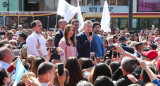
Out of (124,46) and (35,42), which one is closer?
(35,42)

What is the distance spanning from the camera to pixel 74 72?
4.93 meters

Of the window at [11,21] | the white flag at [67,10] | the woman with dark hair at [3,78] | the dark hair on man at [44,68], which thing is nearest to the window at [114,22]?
the window at [11,21]

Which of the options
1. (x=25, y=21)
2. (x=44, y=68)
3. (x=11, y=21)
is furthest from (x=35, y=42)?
(x=11, y=21)

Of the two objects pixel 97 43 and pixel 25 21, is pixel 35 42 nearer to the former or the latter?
pixel 97 43

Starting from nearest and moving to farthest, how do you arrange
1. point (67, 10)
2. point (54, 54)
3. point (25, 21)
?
1. point (54, 54)
2. point (67, 10)
3. point (25, 21)

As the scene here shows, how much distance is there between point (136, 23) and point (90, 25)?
1719 centimetres

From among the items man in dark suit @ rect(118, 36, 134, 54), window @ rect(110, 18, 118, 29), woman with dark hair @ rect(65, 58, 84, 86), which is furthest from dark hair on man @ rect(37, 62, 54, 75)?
window @ rect(110, 18, 118, 29)

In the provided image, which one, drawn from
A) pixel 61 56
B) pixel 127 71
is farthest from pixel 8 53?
pixel 127 71

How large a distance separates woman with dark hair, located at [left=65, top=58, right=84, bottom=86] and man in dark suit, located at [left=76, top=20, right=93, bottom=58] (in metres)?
2.16

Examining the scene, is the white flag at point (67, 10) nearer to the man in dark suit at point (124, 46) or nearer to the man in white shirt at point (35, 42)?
the man in dark suit at point (124, 46)

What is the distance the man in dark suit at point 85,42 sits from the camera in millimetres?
7168

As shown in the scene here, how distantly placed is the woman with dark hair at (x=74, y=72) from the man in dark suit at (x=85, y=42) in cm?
216

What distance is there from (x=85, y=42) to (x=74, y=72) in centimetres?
227

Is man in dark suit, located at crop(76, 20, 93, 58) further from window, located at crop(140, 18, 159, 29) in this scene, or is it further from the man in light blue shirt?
window, located at crop(140, 18, 159, 29)
